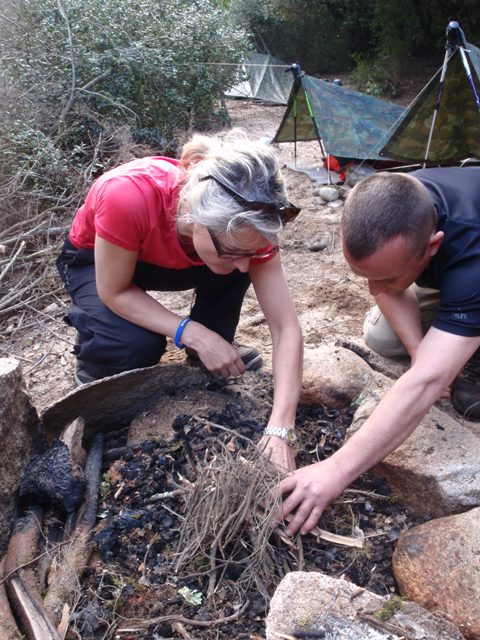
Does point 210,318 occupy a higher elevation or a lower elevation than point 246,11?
lower

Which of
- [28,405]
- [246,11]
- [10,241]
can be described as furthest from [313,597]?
[246,11]

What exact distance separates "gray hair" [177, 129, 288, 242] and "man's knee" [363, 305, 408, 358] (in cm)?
124

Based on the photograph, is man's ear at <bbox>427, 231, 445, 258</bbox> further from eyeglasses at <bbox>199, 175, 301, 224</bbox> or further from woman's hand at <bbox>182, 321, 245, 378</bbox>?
woman's hand at <bbox>182, 321, 245, 378</bbox>

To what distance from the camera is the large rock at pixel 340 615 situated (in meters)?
1.39

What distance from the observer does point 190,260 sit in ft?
8.18

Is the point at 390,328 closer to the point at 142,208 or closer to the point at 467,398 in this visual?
the point at 467,398

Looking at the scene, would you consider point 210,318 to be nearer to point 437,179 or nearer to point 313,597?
point 437,179

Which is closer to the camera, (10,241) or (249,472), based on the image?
(249,472)

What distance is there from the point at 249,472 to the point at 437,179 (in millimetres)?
1364

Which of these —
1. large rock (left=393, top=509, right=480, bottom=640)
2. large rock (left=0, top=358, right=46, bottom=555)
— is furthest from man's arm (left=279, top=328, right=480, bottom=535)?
large rock (left=0, top=358, right=46, bottom=555)

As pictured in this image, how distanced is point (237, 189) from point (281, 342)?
0.73 m

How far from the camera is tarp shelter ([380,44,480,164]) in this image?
5848mm

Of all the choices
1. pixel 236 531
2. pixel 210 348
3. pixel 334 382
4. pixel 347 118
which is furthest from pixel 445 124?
pixel 236 531

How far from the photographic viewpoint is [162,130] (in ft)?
25.8
